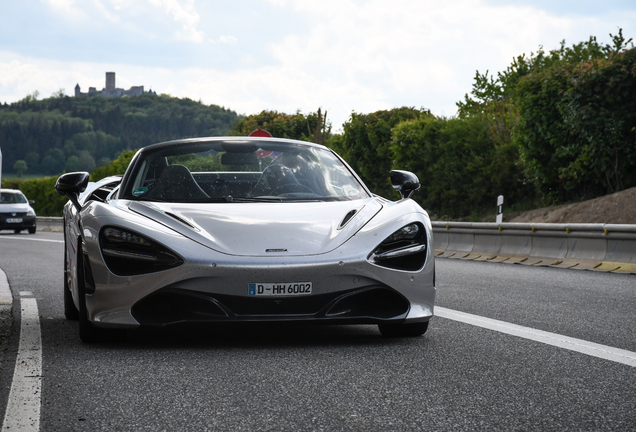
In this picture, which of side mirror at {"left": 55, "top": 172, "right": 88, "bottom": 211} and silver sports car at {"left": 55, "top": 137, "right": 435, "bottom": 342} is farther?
side mirror at {"left": 55, "top": 172, "right": 88, "bottom": 211}

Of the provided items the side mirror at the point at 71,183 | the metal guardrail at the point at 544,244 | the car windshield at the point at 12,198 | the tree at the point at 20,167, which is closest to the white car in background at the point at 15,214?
the car windshield at the point at 12,198

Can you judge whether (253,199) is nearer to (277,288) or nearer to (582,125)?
(277,288)

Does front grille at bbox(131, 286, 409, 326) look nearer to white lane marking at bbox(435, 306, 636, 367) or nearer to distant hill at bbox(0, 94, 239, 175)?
white lane marking at bbox(435, 306, 636, 367)

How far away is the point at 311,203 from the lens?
19.2 ft

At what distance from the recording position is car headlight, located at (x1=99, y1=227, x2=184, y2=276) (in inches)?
202

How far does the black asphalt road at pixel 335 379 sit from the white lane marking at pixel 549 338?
0.13 metres

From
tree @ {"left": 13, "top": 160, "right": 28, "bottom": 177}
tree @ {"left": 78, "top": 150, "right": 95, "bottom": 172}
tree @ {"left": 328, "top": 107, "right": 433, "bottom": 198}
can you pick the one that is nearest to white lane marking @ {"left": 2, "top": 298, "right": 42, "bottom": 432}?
tree @ {"left": 328, "top": 107, "right": 433, "bottom": 198}

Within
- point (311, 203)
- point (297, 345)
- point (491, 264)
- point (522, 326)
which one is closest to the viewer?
point (297, 345)

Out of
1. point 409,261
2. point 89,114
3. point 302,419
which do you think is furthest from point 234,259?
point 89,114

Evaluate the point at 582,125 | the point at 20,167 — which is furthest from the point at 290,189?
the point at 20,167

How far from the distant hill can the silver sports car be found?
4471 inches

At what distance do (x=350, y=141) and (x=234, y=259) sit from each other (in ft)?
98.7

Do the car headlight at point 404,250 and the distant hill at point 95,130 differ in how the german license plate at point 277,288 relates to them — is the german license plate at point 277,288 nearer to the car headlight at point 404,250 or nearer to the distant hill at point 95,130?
the car headlight at point 404,250

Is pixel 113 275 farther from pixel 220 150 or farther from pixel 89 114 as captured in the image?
pixel 89 114
